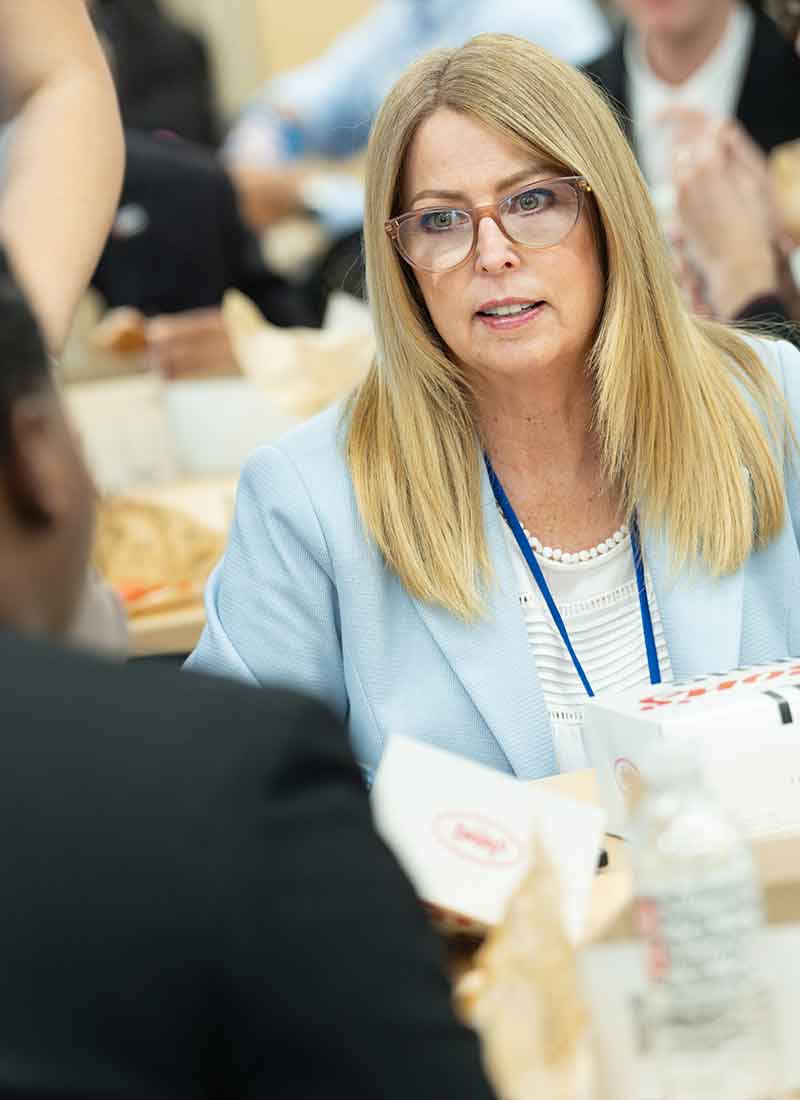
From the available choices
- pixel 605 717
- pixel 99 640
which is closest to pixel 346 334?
pixel 605 717

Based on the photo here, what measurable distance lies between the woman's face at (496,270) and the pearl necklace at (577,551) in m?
0.24

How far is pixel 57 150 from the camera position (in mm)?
2090

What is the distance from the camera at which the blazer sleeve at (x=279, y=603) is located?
228 cm

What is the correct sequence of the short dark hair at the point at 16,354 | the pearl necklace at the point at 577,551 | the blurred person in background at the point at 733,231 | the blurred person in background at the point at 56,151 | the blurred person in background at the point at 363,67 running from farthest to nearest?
the blurred person in background at the point at 363,67, the blurred person in background at the point at 733,231, the pearl necklace at the point at 577,551, the blurred person in background at the point at 56,151, the short dark hair at the point at 16,354

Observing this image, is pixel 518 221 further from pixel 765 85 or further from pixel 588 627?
pixel 765 85

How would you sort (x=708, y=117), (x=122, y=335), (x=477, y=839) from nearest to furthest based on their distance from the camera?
(x=477, y=839)
(x=708, y=117)
(x=122, y=335)

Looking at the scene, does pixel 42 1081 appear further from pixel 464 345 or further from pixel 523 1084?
pixel 464 345

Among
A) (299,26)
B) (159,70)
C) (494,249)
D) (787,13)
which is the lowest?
(494,249)

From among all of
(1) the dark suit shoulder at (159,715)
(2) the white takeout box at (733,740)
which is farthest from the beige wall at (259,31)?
(1) the dark suit shoulder at (159,715)

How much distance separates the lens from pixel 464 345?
2.31 metres

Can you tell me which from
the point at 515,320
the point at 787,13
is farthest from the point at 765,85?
the point at 515,320

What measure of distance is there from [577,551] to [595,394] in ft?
0.73

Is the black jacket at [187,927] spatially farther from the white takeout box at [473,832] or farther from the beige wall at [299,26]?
the beige wall at [299,26]

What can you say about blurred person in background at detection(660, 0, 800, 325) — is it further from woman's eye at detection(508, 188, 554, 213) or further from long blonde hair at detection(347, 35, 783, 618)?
woman's eye at detection(508, 188, 554, 213)
